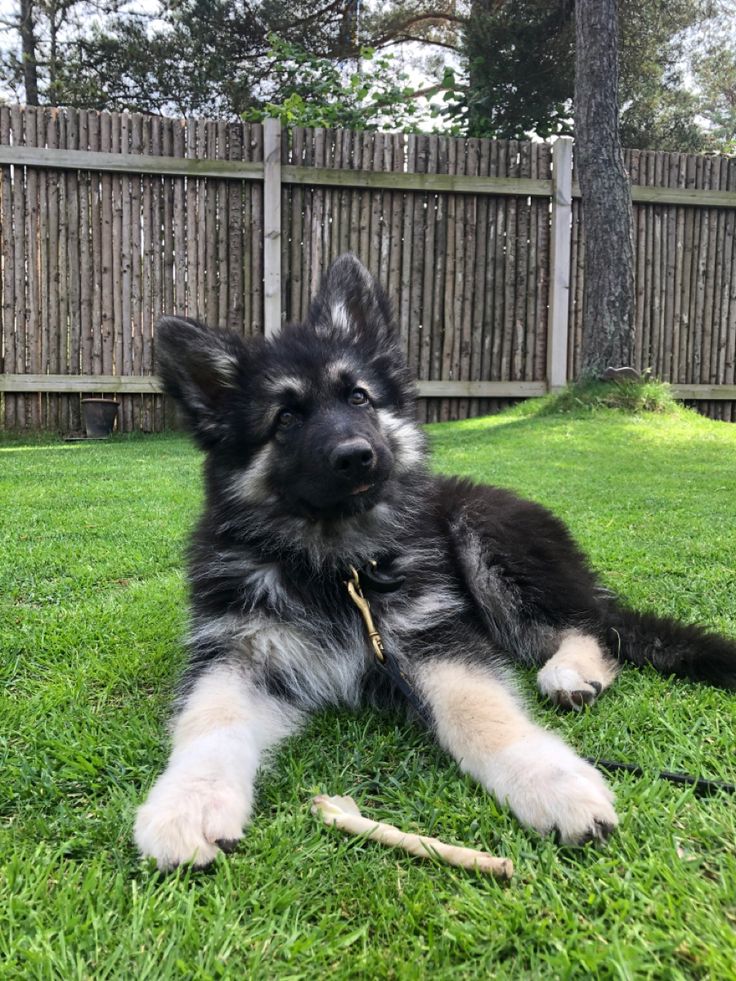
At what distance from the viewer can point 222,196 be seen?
32.3ft

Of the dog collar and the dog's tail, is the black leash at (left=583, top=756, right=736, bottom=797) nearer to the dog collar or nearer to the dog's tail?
the dog collar

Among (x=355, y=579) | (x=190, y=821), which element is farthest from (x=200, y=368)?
(x=190, y=821)

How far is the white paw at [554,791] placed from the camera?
1.54 m

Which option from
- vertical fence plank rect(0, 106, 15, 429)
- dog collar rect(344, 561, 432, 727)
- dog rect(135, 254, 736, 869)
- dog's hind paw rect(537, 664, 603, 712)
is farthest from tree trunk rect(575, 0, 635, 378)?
dog's hind paw rect(537, 664, 603, 712)

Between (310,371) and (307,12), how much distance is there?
19.1 metres

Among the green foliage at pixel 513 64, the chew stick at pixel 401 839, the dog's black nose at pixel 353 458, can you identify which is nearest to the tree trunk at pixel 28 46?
the green foliage at pixel 513 64

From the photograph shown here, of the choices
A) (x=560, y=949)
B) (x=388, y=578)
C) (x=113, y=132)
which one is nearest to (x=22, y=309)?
(x=113, y=132)

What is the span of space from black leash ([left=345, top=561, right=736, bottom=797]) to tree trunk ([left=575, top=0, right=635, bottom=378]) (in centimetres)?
775

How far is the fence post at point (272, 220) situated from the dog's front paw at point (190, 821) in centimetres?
854

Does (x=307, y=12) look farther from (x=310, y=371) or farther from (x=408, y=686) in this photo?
(x=408, y=686)

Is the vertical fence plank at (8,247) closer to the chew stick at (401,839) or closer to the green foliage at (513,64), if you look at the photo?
the chew stick at (401,839)

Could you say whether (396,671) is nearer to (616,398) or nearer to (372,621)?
(372,621)

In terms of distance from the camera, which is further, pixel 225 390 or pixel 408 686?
pixel 225 390

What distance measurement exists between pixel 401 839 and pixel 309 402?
1718 millimetres
